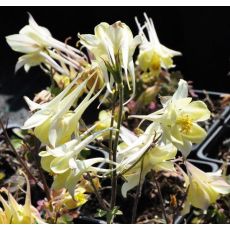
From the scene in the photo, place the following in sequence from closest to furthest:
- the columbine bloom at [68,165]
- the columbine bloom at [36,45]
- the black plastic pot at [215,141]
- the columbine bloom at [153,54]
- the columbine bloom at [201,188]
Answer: the columbine bloom at [68,165], the columbine bloom at [201,188], the columbine bloom at [36,45], the columbine bloom at [153,54], the black plastic pot at [215,141]

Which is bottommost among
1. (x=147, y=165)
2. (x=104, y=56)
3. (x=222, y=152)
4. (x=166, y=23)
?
(x=222, y=152)

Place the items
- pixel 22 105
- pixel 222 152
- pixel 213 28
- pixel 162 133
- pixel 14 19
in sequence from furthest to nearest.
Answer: pixel 14 19 → pixel 213 28 → pixel 22 105 → pixel 222 152 → pixel 162 133

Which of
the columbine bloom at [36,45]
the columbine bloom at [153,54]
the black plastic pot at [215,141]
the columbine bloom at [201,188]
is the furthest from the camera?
the black plastic pot at [215,141]

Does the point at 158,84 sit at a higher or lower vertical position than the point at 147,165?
lower

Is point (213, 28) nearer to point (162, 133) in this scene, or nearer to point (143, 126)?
point (143, 126)

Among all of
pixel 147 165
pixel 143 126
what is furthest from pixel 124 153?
pixel 143 126

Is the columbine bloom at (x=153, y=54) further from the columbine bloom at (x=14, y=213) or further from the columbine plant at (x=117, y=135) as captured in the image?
the columbine bloom at (x=14, y=213)

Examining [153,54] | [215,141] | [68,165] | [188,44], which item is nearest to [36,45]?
[153,54]

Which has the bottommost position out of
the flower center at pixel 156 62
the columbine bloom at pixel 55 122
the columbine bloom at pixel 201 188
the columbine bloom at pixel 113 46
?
the columbine bloom at pixel 201 188

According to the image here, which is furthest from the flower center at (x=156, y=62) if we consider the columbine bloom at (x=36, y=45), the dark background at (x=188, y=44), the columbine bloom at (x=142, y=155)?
the dark background at (x=188, y=44)
